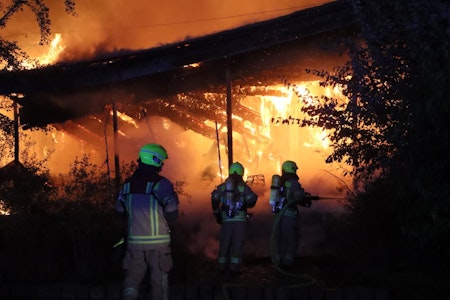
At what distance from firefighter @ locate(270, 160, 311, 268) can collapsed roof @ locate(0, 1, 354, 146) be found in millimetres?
2919

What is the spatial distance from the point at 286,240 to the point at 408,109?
4142mm

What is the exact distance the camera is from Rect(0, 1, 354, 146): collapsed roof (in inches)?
508

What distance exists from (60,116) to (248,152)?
6115 millimetres

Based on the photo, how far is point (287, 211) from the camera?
34.8 ft

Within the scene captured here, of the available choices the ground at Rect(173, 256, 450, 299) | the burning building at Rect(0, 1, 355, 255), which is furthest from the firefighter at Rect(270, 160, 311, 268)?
the burning building at Rect(0, 1, 355, 255)

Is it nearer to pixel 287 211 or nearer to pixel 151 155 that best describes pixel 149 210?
pixel 151 155

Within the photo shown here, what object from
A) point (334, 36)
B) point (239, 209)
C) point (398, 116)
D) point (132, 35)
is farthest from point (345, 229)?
point (132, 35)

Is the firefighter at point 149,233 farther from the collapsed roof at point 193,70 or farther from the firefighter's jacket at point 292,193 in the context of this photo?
the collapsed roof at point 193,70

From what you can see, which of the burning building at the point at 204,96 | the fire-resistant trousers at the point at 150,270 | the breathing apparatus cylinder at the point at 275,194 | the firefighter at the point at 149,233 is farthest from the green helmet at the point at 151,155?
the breathing apparatus cylinder at the point at 275,194

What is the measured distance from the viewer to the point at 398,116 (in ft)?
23.2

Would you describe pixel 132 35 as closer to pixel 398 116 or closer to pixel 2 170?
pixel 2 170

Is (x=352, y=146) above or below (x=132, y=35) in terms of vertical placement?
below

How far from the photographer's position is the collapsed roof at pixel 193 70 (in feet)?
42.3

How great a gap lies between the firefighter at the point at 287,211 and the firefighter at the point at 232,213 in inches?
23.2
